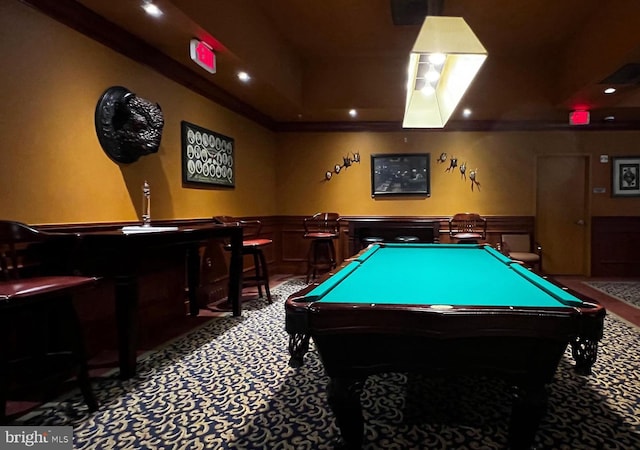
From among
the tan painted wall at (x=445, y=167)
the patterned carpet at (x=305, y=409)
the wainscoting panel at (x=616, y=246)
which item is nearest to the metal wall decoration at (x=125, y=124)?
the patterned carpet at (x=305, y=409)

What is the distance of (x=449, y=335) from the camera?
139 cm

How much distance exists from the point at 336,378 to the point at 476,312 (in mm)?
605

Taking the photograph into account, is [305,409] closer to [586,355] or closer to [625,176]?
[586,355]

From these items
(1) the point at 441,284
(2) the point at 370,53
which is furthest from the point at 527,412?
(2) the point at 370,53

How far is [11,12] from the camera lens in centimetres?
247

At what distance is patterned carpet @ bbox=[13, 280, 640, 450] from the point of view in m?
1.91

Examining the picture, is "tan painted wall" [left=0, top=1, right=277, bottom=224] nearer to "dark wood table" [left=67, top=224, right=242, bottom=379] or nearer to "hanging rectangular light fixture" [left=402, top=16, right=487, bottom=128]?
"dark wood table" [left=67, top=224, right=242, bottom=379]

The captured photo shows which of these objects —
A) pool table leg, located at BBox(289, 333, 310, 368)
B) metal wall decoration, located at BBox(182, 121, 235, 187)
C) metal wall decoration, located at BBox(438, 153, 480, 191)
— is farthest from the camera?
metal wall decoration, located at BBox(438, 153, 480, 191)

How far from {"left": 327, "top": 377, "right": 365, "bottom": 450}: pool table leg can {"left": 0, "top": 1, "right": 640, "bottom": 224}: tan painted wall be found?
227cm

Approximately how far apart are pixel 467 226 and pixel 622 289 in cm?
221

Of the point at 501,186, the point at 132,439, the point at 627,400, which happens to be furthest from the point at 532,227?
the point at 132,439

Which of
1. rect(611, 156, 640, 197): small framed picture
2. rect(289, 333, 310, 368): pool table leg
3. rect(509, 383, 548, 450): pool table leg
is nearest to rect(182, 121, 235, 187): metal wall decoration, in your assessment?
rect(289, 333, 310, 368): pool table leg

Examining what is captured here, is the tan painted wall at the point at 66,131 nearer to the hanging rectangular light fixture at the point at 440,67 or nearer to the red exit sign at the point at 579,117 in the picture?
the hanging rectangular light fixture at the point at 440,67

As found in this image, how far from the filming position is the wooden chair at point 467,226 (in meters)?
6.02
